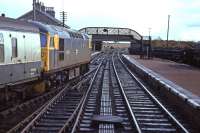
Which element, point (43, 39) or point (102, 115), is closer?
point (102, 115)

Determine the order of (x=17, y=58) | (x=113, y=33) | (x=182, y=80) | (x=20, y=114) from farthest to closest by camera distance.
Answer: (x=113, y=33)
(x=182, y=80)
(x=17, y=58)
(x=20, y=114)

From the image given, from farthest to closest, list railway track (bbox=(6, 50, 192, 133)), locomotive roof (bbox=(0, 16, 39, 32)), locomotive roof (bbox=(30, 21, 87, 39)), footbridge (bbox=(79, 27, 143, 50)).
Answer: footbridge (bbox=(79, 27, 143, 50)) < locomotive roof (bbox=(30, 21, 87, 39)) < locomotive roof (bbox=(0, 16, 39, 32)) < railway track (bbox=(6, 50, 192, 133))

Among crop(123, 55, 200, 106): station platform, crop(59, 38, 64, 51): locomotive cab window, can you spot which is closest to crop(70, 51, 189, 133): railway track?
crop(123, 55, 200, 106): station platform

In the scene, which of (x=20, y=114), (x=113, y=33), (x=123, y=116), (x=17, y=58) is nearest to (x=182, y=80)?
(x=123, y=116)

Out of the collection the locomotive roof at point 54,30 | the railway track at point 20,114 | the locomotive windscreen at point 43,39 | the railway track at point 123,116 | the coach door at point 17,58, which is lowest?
the railway track at point 123,116

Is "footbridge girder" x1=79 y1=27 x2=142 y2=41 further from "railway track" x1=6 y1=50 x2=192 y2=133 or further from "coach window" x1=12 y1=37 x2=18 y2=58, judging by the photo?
"coach window" x1=12 y1=37 x2=18 y2=58

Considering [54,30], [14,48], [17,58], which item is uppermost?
[54,30]

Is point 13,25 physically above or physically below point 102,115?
above

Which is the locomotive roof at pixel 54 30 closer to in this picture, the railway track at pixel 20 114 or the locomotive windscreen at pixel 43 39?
the locomotive windscreen at pixel 43 39

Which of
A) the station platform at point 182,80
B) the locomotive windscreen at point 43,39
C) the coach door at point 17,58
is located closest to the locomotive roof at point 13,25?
the coach door at point 17,58

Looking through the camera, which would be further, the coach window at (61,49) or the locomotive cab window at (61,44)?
the locomotive cab window at (61,44)

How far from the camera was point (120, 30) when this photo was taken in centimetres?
10369

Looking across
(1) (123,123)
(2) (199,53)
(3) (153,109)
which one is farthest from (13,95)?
(2) (199,53)

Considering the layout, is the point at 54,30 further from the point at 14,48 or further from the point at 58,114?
the point at 58,114
